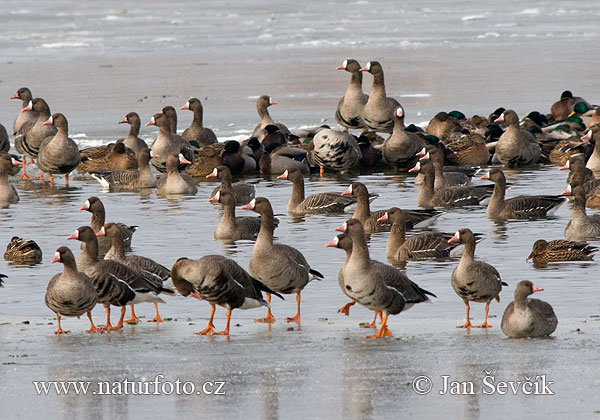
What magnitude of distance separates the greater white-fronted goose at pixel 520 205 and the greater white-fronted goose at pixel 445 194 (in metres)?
1.10

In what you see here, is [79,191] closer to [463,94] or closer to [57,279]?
[57,279]

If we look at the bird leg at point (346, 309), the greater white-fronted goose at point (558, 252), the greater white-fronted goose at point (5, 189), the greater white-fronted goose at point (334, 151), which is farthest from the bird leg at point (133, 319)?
the greater white-fronted goose at point (334, 151)

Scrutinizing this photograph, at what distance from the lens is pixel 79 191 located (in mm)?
21359

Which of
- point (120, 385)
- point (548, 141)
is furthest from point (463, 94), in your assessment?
point (120, 385)

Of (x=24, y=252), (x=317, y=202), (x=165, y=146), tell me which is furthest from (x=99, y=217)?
(x=165, y=146)

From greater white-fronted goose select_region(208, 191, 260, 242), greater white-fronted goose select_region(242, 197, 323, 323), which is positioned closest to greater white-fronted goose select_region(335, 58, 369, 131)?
greater white-fronted goose select_region(208, 191, 260, 242)

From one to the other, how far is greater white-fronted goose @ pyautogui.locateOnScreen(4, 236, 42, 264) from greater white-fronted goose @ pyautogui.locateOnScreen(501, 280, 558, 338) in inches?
256

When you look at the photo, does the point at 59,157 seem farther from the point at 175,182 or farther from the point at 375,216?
the point at 375,216

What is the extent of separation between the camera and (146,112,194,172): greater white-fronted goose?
2311 cm

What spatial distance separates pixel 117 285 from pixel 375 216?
6326 mm

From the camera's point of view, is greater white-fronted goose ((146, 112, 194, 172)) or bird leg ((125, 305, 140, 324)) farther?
greater white-fronted goose ((146, 112, 194, 172))

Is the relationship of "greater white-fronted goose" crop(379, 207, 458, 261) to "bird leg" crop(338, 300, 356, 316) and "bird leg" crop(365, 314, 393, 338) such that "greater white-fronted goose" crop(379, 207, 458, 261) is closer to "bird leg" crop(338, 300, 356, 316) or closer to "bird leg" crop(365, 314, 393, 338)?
"bird leg" crop(338, 300, 356, 316)

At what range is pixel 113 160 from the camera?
918 inches

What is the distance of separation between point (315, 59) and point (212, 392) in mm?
31953
